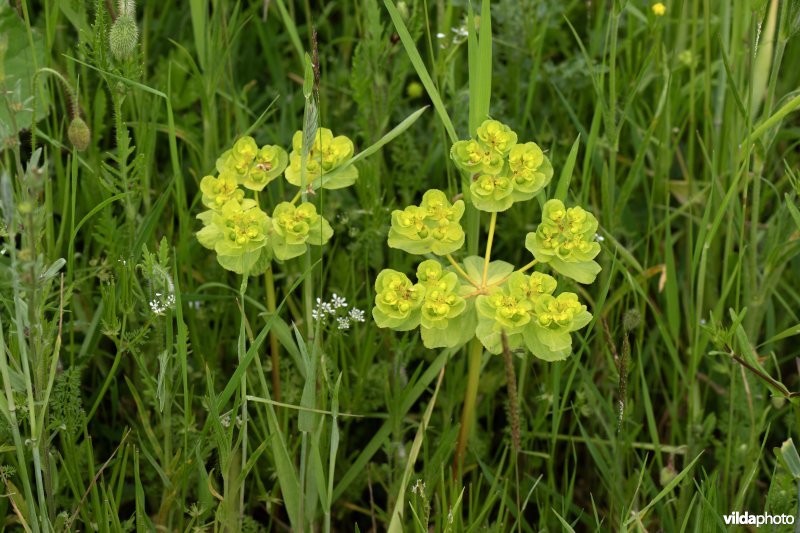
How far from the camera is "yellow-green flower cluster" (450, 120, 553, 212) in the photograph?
158 cm

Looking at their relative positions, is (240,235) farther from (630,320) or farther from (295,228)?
(630,320)

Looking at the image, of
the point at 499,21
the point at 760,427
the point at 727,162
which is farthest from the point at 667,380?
the point at 499,21

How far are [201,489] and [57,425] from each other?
0.89 ft

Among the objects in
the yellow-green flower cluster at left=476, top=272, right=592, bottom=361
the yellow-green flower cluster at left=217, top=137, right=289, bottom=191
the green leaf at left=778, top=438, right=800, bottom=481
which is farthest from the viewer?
the yellow-green flower cluster at left=217, top=137, right=289, bottom=191

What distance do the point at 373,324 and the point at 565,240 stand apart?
51 cm

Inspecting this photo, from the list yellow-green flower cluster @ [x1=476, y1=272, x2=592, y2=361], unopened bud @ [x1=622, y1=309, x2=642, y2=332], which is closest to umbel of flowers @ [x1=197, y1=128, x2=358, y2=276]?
yellow-green flower cluster @ [x1=476, y1=272, x2=592, y2=361]

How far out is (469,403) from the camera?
1.77 metres

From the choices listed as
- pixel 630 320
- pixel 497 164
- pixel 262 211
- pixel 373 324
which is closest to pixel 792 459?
pixel 630 320

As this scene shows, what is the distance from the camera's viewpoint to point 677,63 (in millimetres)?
2463

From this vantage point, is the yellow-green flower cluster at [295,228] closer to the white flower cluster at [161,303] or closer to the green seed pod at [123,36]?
the white flower cluster at [161,303]

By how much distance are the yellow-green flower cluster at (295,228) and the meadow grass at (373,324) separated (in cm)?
5

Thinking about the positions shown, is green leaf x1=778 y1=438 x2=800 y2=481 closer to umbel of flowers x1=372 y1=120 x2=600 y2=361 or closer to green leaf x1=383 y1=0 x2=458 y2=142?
umbel of flowers x1=372 y1=120 x2=600 y2=361

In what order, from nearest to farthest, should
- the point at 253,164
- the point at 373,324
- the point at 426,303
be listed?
the point at 426,303 → the point at 253,164 → the point at 373,324

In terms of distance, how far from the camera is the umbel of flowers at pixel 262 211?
1572 mm
